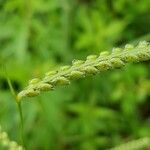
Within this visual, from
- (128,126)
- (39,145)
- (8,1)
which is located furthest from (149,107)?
(8,1)

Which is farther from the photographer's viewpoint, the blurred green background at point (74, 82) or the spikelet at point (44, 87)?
the blurred green background at point (74, 82)

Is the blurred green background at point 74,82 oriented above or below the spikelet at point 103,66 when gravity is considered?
above

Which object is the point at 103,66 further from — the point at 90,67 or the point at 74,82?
the point at 74,82

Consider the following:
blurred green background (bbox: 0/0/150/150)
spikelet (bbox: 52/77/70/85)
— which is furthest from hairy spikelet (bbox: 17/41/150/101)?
blurred green background (bbox: 0/0/150/150)

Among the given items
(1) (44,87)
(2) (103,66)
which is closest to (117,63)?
(2) (103,66)

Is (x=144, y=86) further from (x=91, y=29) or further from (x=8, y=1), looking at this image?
(x=8, y=1)

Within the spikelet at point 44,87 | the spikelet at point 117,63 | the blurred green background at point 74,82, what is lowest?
the spikelet at point 117,63

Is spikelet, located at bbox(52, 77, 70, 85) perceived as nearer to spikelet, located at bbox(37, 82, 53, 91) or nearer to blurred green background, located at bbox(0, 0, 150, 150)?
spikelet, located at bbox(37, 82, 53, 91)

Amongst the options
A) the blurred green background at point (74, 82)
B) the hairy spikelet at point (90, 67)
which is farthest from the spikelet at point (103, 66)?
the blurred green background at point (74, 82)

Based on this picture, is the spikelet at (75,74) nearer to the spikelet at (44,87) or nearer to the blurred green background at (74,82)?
the spikelet at (44,87)
